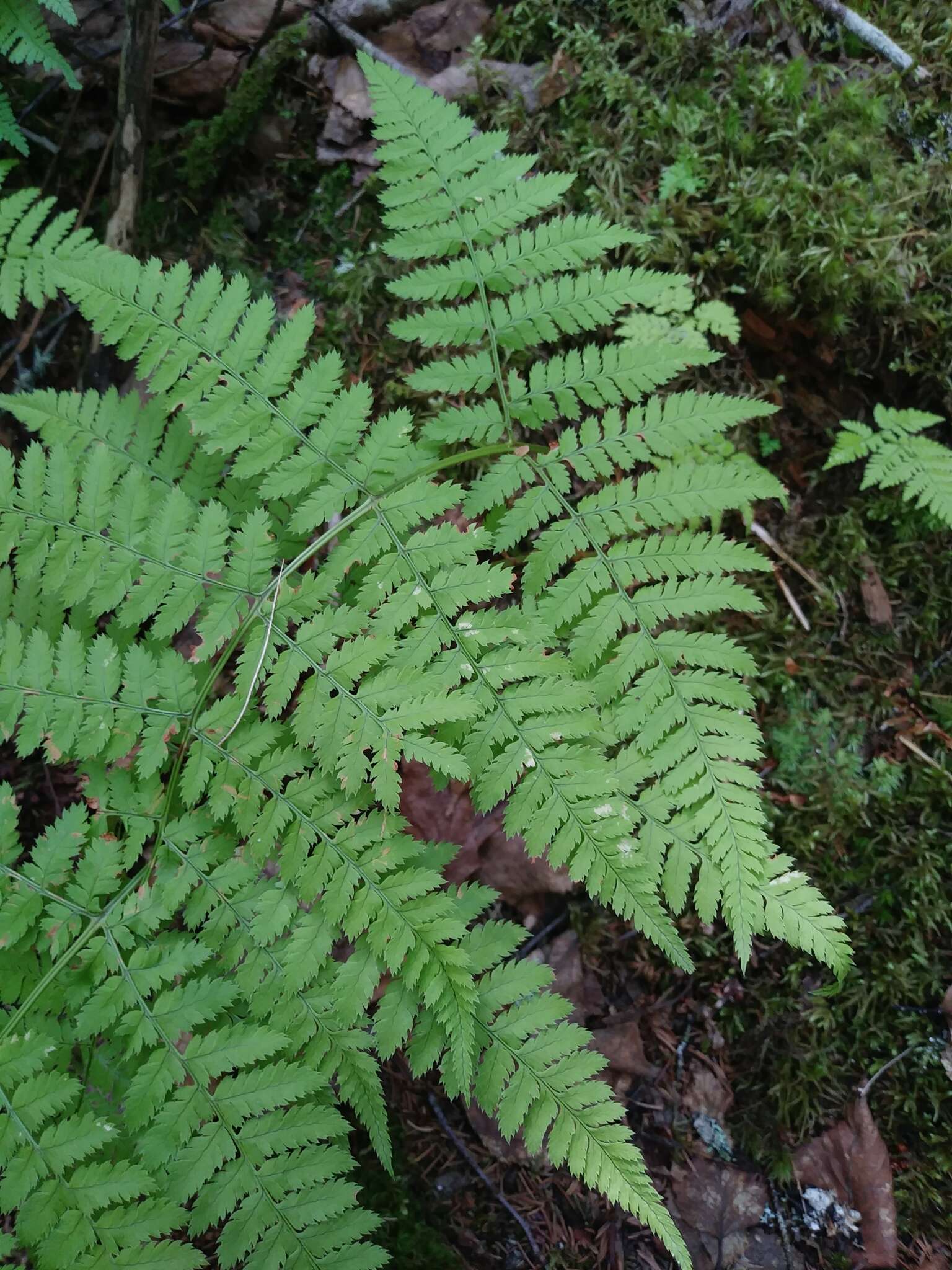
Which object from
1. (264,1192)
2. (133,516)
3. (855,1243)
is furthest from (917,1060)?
(133,516)

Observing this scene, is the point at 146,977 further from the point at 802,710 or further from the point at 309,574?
the point at 802,710

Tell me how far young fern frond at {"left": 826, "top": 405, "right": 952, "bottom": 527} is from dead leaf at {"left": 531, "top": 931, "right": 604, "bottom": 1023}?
2529mm

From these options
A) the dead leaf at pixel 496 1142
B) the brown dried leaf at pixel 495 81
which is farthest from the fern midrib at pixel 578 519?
the dead leaf at pixel 496 1142

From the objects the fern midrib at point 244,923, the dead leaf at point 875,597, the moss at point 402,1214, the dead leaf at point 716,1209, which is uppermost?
the dead leaf at point 875,597

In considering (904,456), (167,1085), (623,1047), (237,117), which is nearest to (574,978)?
(623,1047)

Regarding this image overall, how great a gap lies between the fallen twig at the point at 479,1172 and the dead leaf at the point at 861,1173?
1.17m

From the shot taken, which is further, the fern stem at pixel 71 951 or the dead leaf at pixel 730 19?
the dead leaf at pixel 730 19

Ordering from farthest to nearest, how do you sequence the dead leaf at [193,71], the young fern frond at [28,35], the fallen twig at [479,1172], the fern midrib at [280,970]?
the dead leaf at [193,71] < the fallen twig at [479,1172] < the young fern frond at [28,35] < the fern midrib at [280,970]

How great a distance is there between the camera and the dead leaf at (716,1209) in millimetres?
3291

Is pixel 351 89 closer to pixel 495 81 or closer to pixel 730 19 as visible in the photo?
pixel 495 81

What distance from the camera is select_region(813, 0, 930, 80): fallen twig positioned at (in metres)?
3.78

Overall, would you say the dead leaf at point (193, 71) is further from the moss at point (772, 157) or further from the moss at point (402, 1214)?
the moss at point (402, 1214)

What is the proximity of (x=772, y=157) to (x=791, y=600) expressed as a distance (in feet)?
7.11

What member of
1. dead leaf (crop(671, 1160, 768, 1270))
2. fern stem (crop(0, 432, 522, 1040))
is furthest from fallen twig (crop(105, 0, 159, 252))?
dead leaf (crop(671, 1160, 768, 1270))
